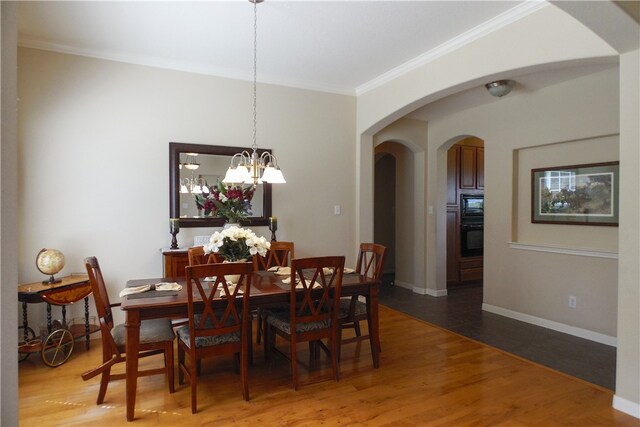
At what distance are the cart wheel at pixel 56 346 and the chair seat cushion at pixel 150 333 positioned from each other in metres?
0.91

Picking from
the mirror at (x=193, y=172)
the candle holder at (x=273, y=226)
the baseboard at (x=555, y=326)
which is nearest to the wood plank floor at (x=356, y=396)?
the baseboard at (x=555, y=326)

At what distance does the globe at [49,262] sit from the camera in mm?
3242

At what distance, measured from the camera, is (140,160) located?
12.9ft

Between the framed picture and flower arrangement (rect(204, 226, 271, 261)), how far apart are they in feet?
10.9

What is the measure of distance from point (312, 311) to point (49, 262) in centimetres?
236

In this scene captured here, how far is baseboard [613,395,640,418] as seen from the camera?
239 centimetres

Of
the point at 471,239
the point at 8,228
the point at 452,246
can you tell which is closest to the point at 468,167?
the point at 471,239

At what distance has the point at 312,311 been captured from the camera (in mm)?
2775

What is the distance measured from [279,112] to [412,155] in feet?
8.06

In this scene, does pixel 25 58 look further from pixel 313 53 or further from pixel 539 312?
pixel 539 312

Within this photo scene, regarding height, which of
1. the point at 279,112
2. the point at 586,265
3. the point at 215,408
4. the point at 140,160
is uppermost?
the point at 279,112

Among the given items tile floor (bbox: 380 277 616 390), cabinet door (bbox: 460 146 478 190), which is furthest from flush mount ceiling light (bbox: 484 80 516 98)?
tile floor (bbox: 380 277 616 390)

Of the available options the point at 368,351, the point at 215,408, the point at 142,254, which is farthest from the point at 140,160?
the point at 368,351

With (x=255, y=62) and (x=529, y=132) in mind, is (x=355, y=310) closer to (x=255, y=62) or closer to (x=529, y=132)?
(x=255, y=62)
